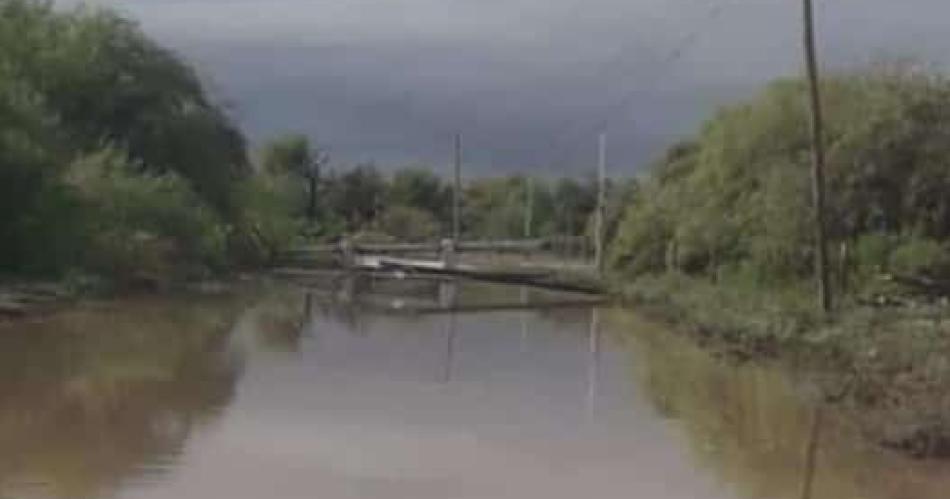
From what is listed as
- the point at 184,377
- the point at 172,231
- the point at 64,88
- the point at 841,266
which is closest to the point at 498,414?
the point at 184,377

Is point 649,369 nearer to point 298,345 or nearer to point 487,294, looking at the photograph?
point 298,345

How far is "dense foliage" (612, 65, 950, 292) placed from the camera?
4138 cm

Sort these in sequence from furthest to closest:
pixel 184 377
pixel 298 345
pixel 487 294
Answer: pixel 487 294
pixel 298 345
pixel 184 377

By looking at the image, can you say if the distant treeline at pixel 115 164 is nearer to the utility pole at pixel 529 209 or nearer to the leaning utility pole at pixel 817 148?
the leaning utility pole at pixel 817 148

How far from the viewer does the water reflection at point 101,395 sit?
17234mm

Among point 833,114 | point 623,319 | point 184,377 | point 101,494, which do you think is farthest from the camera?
point 623,319

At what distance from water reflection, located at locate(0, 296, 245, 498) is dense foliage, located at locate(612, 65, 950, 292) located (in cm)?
1295

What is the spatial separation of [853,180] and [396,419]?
72.3ft

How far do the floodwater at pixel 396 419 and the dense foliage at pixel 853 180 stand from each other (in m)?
4.46

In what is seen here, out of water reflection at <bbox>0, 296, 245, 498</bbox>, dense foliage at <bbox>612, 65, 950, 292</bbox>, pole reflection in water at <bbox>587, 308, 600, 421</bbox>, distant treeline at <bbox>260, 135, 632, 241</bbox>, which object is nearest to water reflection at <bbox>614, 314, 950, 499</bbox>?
pole reflection in water at <bbox>587, 308, 600, 421</bbox>

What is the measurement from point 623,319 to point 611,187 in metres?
40.2

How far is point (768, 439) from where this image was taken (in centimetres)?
2202

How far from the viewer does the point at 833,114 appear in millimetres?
43781

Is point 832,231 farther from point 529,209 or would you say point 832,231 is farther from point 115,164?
point 529,209
